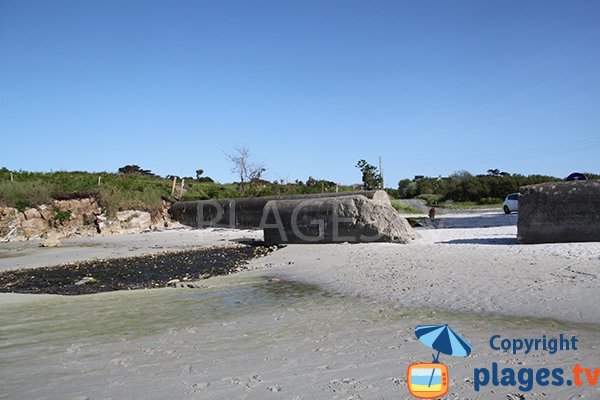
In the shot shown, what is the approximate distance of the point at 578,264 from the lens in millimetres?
6883

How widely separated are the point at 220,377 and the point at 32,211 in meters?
21.7

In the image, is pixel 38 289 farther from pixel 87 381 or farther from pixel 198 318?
pixel 87 381

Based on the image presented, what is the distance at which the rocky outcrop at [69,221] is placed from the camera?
67.4 feet

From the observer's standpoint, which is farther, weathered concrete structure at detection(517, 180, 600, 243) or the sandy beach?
weathered concrete structure at detection(517, 180, 600, 243)

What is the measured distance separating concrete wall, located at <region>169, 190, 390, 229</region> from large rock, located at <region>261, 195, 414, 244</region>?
15.5ft

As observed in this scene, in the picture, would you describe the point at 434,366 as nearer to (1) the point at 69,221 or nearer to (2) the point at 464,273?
(2) the point at 464,273

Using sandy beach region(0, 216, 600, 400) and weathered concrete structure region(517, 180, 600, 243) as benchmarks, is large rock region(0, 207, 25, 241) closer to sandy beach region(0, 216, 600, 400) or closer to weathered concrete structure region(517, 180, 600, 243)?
sandy beach region(0, 216, 600, 400)

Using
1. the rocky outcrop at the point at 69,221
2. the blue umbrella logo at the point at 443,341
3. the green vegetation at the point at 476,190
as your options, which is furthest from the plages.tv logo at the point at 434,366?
the green vegetation at the point at 476,190

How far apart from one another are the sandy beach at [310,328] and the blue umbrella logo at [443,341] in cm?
8

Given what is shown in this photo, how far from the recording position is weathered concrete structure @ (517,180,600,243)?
8977mm

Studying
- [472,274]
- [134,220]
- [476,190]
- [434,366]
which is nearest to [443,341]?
[434,366]

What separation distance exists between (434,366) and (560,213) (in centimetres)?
740

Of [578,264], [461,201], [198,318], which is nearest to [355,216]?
[578,264]

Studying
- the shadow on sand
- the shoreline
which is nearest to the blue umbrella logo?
the shoreline
